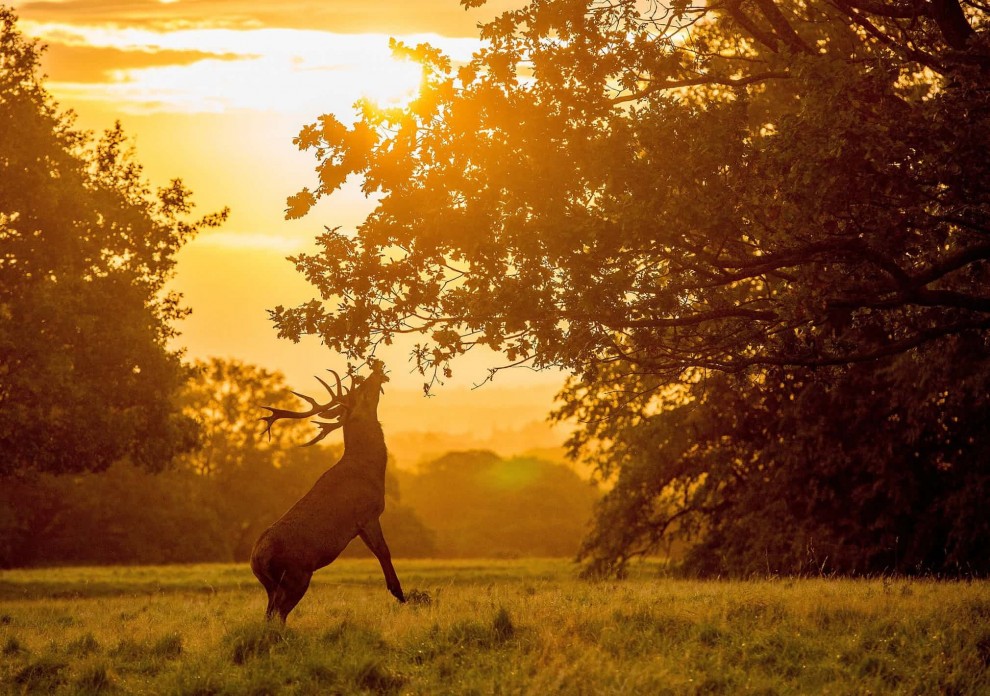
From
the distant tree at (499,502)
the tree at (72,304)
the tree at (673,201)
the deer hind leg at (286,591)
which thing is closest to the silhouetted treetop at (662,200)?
the tree at (673,201)

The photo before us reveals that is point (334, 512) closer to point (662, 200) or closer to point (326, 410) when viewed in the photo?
point (326, 410)

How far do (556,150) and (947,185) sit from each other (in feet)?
15.9

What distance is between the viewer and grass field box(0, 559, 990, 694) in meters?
10.3

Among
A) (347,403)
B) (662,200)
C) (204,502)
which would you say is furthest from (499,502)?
(662,200)

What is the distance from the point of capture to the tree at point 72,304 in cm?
2342

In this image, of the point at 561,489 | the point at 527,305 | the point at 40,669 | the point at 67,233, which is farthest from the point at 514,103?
the point at 561,489

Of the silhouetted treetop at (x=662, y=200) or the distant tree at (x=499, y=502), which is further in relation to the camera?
the distant tree at (x=499, y=502)

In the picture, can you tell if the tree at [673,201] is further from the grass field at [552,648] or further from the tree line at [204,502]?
the tree line at [204,502]

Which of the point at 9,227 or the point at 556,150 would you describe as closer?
the point at 556,150

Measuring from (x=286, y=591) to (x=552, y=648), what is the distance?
3492 millimetres

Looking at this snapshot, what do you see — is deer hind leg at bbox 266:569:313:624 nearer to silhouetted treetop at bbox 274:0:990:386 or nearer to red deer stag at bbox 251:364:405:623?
red deer stag at bbox 251:364:405:623

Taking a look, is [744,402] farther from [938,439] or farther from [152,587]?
[152,587]

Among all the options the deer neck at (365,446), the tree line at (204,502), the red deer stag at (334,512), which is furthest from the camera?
the tree line at (204,502)

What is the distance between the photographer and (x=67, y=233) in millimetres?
24953
